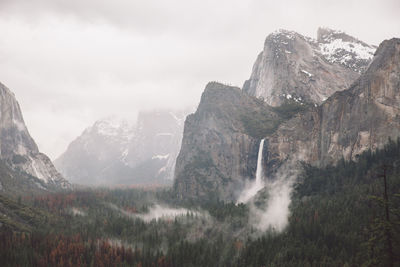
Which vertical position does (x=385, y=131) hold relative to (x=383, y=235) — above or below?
above

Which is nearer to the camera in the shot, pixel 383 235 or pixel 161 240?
pixel 383 235

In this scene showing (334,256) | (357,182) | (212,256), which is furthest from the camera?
(357,182)

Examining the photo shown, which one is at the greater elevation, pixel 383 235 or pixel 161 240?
pixel 383 235

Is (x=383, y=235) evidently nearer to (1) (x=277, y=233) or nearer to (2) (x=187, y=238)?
(1) (x=277, y=233)

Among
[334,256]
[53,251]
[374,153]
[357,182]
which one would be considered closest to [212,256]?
[334,256]

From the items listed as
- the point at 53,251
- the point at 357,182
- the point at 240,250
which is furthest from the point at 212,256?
the point at 357,182

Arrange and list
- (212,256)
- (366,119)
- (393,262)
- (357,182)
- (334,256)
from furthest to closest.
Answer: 1. (366,119)
2. (357,182)
3. (212,256)
4. (334,256)
5. (393,262)

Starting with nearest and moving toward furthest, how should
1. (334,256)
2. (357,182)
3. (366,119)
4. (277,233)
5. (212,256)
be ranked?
(334,256), (212,256), (277,233), (357,182), (366,119)

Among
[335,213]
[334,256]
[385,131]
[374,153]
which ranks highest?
[385,131]

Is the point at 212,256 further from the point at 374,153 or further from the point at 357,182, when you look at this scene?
the point at 374,153
